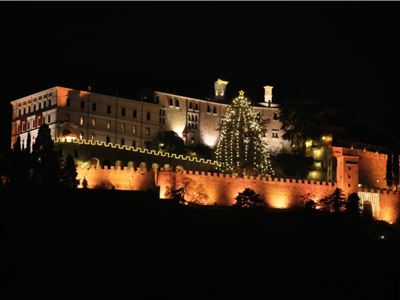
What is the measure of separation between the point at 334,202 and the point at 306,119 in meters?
21.1

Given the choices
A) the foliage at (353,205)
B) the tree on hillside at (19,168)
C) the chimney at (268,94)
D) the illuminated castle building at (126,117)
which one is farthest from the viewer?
the chimney at (268,94)

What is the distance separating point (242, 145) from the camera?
11931 cm

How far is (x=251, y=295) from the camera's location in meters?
A: 89.6

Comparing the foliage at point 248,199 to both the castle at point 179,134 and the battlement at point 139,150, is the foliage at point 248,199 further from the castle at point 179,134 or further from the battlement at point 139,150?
the battlement at point 139,150

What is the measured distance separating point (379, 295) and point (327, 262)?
6739 mm

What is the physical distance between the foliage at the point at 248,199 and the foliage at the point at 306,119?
80.2ft

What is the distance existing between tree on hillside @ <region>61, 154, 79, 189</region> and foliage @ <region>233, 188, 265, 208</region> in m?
13.0

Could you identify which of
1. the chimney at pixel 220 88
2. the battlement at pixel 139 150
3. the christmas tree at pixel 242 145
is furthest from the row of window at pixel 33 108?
the chimney at pixel 220 88

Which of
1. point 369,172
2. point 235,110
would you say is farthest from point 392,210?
point 235,110

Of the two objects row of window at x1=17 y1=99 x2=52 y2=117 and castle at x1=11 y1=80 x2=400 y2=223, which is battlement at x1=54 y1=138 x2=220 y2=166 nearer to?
castle at x1=11 y1=80 x2=400 y2=223

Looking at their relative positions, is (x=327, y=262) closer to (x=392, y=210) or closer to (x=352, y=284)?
(x=352, y=284)

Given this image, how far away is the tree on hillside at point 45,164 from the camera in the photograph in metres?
98.7

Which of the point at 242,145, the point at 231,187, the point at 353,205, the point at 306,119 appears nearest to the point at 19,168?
the point at 231,187

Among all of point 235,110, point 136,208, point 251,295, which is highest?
point 235,110
